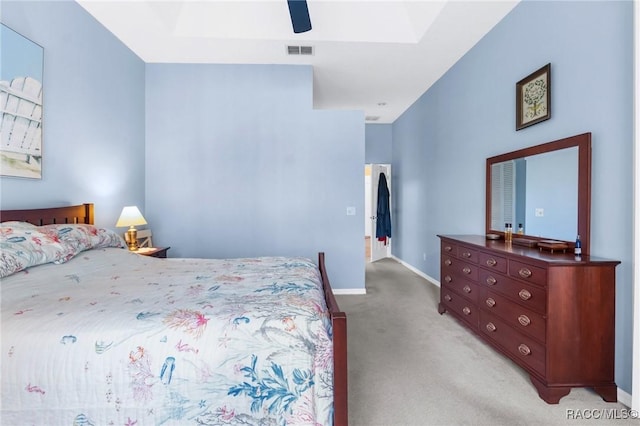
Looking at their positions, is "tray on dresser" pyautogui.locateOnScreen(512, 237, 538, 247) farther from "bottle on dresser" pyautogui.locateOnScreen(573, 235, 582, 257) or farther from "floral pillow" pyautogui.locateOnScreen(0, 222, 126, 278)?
"floral pillow" pyautogui.locateOnScreen(0, 222, 126, 278)

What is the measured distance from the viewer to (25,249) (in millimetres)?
1692

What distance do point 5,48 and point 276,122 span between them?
2.45 m

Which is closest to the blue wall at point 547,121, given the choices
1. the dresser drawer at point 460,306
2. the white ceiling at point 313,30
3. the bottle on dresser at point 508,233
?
the white ceiling at point 313,30

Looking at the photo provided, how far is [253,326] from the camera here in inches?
49.5

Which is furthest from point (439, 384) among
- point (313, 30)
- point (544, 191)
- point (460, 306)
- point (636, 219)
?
point (313, 30)

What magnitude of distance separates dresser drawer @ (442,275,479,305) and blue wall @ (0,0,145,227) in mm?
3483

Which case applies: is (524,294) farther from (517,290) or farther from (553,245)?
(553,245)

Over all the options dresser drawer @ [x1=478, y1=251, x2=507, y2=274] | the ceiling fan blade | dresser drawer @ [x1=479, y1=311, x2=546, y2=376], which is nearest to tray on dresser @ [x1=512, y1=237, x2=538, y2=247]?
dresser drawer @ [x1=478, y1=251, x2=507, y2=274]

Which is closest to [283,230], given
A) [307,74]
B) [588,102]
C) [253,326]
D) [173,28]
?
[307,74]

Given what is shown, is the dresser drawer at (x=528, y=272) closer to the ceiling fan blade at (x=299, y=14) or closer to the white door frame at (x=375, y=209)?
the ceiling fan blade at (x=299, y=14)

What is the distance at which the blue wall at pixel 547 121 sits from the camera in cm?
183

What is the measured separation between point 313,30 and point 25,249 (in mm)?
3015

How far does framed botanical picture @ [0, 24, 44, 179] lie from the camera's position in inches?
78.8

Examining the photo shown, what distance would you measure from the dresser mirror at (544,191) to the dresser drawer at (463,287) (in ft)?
1.98
